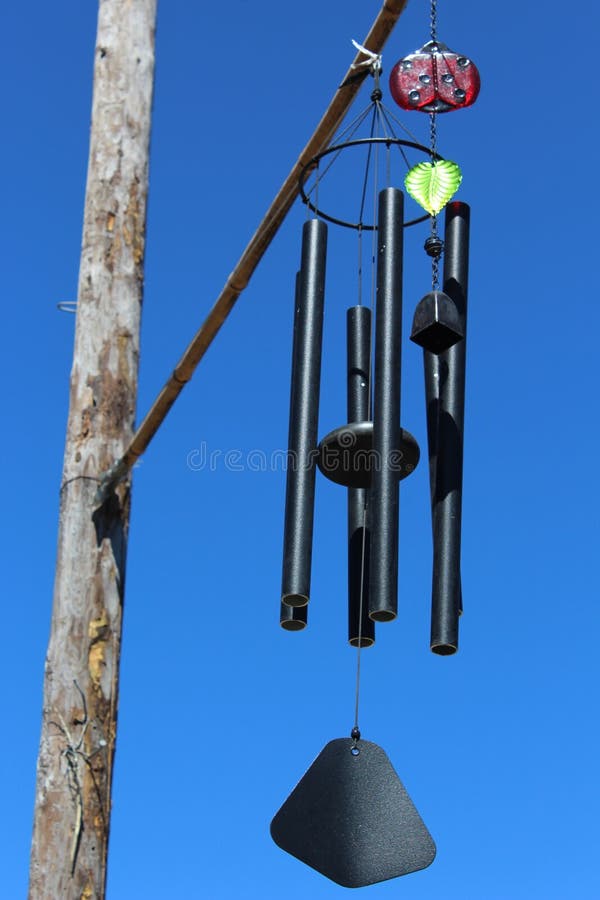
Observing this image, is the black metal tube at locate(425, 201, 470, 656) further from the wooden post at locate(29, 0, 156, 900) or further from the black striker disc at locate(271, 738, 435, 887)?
the wooden post at locate(29, 0, 156, 900)

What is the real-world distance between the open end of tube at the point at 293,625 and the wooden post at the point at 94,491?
68cm

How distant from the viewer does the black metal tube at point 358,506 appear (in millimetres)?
4492

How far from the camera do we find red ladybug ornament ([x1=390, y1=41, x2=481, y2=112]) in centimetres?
484

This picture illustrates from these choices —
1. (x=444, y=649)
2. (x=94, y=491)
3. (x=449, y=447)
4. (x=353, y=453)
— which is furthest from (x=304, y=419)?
(x=444, y=649)

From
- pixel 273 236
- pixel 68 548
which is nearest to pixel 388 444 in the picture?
pixel 273 236

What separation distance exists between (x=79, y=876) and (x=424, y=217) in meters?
3.00

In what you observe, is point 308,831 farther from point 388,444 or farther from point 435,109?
point 435,109

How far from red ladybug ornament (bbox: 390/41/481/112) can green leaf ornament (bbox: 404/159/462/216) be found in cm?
31

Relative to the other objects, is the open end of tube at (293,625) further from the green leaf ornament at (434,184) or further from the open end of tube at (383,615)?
the green leaf ornament at (434,184)

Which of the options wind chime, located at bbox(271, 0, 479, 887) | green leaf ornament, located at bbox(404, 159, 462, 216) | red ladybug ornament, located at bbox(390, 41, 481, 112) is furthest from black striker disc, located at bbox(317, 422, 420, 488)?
red ladybug ornament, located at bbox(390, 41, 481, 112)

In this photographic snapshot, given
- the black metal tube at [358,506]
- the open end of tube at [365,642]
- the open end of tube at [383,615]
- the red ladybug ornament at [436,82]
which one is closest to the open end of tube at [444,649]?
the open end of tube at [383,615]

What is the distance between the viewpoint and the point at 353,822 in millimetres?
4055

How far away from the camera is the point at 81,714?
363cm

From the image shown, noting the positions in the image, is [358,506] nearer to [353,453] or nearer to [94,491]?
[353,453]
